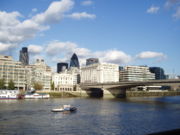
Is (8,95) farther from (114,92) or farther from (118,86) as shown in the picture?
(114,92)

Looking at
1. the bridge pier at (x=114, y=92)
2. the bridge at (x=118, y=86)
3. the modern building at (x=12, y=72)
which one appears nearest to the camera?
the bridge at (x=118, y=86)

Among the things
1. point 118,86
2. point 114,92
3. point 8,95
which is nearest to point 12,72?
point 8,95

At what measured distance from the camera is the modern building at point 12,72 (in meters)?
164

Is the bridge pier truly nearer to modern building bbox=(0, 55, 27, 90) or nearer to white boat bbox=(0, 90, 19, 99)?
white boat bbox=(0, 90, 19, 99)

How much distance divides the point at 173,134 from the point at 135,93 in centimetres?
17129

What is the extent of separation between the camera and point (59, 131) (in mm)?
39906

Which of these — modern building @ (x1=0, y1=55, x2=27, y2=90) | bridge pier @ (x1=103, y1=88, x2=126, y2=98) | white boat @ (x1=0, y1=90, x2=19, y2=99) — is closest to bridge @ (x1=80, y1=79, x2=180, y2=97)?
bridge pier @ (x1=103, y1=88, x2=126, y2=98)

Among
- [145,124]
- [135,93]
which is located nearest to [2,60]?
[135,93]

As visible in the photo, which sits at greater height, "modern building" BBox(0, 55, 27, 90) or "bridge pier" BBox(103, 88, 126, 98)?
"modern building" BBox(0, 55, 27, 90)

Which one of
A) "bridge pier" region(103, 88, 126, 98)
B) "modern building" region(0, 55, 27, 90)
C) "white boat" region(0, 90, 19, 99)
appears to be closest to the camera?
"white boat" region(0, 90, 19, 99)

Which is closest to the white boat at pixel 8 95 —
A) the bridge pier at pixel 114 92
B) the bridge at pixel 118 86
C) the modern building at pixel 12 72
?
the modern building at pixel 12 72

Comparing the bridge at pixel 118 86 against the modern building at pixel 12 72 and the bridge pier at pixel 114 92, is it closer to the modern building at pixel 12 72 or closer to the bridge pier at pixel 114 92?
the bridge pier at pixel 114 92

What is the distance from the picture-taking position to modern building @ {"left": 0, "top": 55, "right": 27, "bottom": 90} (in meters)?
164

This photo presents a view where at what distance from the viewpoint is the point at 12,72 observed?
168m
